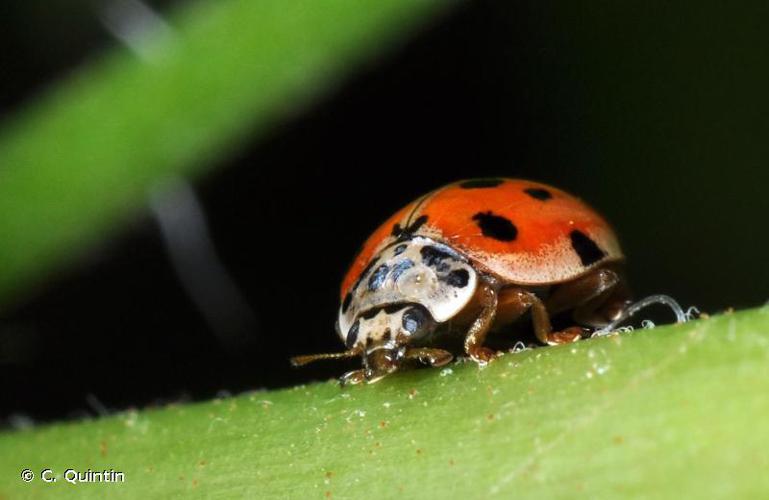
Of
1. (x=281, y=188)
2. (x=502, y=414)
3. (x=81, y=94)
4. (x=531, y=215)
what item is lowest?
(x=502, y=414)

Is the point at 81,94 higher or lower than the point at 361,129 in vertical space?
higher

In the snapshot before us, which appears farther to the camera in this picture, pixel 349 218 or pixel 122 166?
pixel 349 218

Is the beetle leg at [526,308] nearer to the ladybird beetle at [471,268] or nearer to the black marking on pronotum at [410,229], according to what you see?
the ladybird beetle at [471,268]

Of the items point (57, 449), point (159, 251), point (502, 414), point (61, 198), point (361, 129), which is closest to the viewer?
point (502, 414)

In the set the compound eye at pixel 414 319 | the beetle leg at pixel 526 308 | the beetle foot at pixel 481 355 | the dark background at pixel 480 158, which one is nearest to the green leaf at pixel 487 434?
the beetle foot at pixel 481 355

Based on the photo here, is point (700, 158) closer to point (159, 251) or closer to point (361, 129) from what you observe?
point (361, 129)

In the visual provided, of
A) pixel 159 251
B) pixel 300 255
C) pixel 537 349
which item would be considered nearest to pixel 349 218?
pixel 300 255

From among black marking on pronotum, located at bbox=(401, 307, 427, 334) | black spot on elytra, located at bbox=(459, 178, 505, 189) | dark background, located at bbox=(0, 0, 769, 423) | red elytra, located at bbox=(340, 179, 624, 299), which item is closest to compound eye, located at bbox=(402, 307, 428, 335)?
black marking on pronotum, located at bbox=(401, 307, 427, 334)
